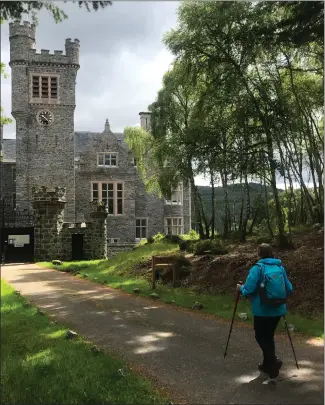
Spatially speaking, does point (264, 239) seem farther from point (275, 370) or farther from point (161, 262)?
point (161, 262)

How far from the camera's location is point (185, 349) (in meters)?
4.57

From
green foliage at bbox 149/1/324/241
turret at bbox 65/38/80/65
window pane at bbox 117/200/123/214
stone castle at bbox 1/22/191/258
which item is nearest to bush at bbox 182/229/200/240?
green foliage at bbox 149/1/324/241

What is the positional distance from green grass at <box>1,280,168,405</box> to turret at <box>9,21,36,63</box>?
3033 mm

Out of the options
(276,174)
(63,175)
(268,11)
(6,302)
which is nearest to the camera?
(63,175)

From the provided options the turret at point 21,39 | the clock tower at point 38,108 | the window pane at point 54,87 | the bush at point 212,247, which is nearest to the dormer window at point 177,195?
the bush at point 212,247

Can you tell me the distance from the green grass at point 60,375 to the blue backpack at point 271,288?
1178 millimetres

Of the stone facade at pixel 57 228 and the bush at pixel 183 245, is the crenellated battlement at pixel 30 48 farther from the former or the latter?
the bush at pixel 183 245

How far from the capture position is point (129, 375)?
12.2 feet

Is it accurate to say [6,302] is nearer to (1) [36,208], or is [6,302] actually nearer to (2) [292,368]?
(1) [36,208]

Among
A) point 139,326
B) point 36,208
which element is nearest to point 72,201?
point 36,208

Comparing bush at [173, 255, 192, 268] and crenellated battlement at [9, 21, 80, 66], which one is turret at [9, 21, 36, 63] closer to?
crenellated battlement at [9, 21, 80, 66]

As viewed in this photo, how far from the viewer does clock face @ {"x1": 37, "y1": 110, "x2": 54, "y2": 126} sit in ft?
15.3

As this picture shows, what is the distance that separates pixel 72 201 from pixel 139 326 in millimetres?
1898

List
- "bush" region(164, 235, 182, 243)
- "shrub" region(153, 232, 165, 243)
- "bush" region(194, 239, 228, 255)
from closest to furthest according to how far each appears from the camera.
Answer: "bush" region(194, 239, 228, 255)
"shrub" region(153, 232, 165, 243)
"bush" region(164, 235, 182, 243)
